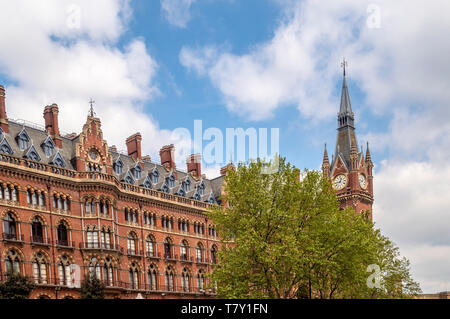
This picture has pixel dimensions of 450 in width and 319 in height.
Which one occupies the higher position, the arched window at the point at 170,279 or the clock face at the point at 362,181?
the clock face at the point at 362,181

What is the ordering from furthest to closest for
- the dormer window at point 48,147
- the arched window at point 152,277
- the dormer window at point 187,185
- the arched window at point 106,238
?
1. the dormer window at point 187,185
2. the arched window at point 152,277
3. the arched window at point 106,238
4. the dormer window at point 48,147

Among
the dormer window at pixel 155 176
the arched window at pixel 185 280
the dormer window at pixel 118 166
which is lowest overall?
the arched window at pixel 185 280

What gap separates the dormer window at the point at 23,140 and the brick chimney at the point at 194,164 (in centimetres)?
2946

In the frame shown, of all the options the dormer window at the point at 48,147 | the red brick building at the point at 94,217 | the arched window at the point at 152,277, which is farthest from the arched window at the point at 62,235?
the arched window at the point at 152,277

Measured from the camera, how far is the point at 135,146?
7200 cm

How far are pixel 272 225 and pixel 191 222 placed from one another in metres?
30.3

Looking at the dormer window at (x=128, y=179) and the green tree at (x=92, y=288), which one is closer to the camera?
the green tree at (x=92, y=288)

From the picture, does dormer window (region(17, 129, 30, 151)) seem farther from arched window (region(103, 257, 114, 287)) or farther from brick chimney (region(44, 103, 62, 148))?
arched window (region(103, 257, 114, 287))

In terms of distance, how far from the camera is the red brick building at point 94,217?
51.8 m

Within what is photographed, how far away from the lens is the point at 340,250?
44375 millimetres

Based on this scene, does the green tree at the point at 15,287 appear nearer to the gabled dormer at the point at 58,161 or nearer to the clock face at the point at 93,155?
the gabled dormer at the point at 58,161

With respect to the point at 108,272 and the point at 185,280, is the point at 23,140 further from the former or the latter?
the point at 185,280

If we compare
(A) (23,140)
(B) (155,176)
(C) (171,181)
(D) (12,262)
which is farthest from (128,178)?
(D) (12,262)
